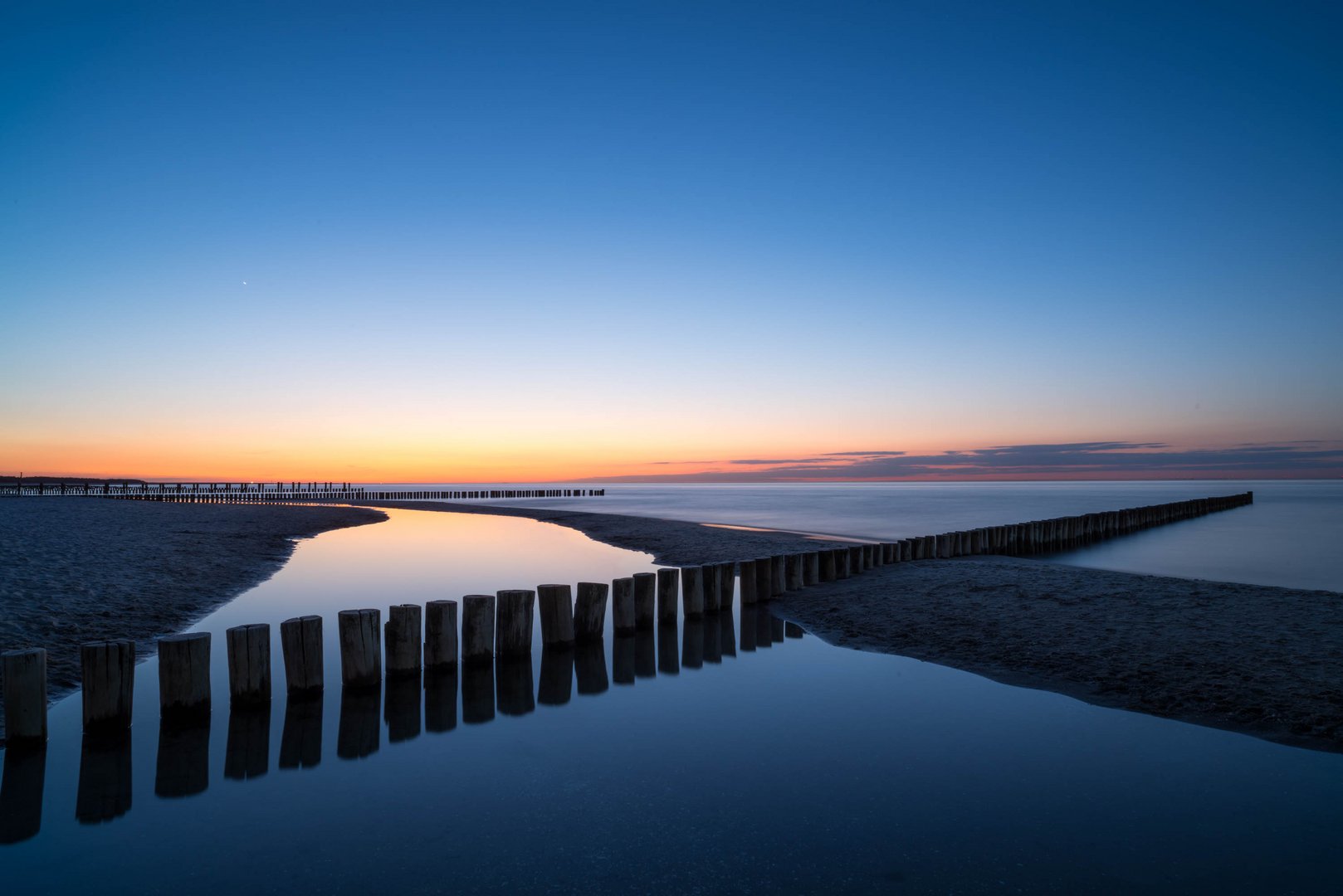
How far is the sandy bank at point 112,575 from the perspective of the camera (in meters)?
9.85

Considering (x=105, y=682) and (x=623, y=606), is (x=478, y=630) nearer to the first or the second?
(x=623, y=606)

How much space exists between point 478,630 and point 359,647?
4.74 ft

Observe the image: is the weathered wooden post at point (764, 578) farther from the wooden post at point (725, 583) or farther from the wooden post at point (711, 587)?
the wooden post at point (711, 587)

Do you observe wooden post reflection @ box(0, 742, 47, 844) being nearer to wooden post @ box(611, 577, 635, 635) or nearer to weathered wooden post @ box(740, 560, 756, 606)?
wooden post @ box(611, 577, 635, 635)

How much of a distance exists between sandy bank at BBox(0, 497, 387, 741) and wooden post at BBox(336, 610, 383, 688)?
308cm

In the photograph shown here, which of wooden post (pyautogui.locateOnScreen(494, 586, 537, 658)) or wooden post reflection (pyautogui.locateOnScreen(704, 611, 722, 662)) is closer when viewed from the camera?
wooden post (pyautogui.locateOnScreen(494, 586, 537, 658))

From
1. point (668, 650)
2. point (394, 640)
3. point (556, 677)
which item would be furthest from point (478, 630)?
point (668, 650)

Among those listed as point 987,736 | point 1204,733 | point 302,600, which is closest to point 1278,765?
point 1204,733

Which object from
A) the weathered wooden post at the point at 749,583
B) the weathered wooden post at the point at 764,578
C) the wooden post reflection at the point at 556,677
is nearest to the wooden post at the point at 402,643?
the wooden post reflection at the point at 556,677

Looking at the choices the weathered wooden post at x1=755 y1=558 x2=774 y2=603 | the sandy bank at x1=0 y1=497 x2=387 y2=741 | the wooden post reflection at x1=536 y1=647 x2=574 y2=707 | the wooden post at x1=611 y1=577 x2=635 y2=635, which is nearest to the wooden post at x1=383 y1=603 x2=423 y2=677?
the wooden post reflection at x1=536 y1=647 x2=574 y2=707

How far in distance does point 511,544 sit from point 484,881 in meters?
22.8

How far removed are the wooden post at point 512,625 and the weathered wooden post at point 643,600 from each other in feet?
6.06

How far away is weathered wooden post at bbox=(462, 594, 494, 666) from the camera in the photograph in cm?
884

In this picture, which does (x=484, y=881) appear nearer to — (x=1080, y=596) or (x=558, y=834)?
(x=558, y=834)
